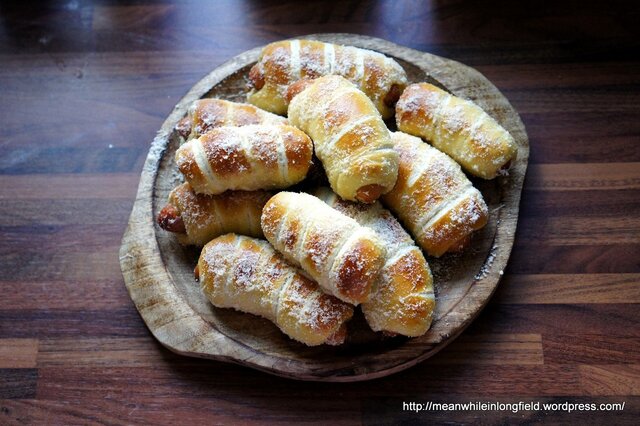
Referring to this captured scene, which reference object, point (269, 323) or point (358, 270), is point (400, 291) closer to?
point (358, 270)

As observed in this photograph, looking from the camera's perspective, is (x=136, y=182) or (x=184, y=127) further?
(x=136, y=182)

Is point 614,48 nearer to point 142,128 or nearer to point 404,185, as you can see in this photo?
point 404,185

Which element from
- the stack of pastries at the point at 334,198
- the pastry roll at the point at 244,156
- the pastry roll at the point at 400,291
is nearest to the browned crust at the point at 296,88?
the stack of pastries at the point at 334,198

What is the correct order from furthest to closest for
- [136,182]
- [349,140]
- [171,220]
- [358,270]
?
[136,182]
[171,220]
[349,140]
[358,270]

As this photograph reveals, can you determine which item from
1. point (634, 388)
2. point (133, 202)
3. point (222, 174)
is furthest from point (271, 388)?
point (634, 388)

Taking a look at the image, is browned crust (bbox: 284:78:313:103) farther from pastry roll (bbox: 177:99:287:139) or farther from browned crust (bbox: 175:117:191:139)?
browned crust (bbox: 175:117:191:139)

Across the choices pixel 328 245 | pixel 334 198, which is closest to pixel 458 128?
pixel 334 198

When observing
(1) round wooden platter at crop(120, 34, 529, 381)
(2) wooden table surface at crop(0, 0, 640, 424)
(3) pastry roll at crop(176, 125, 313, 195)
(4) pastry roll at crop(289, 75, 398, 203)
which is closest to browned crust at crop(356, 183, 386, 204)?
(4) pastry roll at crop(289, 75, 398, 203)
